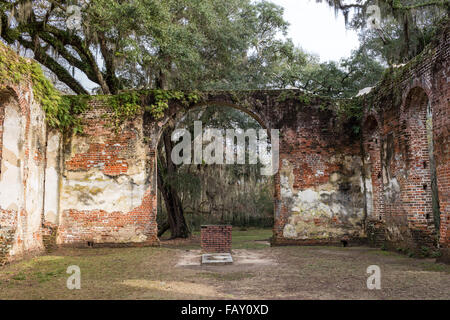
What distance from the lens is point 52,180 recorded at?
9.77 metres

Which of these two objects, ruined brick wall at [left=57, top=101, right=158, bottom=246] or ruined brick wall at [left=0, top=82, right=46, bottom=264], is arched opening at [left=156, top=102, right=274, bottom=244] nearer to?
ruined brick wall at [left=57, top=101, right=158, bottom=246]

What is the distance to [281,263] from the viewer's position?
7.56 meters

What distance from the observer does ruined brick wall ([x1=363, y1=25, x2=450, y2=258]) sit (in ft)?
23.0

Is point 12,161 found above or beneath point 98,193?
above

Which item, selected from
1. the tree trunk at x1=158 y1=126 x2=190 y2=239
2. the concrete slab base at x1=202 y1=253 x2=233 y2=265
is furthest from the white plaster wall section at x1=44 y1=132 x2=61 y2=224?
the tree trunk at x1=158 y1=126 x2=190 y2=239

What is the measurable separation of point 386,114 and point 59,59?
1173 centimetres

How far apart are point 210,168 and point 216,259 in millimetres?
8267

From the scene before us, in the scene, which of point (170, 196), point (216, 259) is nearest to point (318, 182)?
point (216, 259)

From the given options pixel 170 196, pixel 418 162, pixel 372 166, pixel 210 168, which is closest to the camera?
pixel 418 162

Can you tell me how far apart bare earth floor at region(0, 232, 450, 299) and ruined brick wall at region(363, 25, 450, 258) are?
2.59 ft

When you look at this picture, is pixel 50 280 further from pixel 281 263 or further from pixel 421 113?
pixel 421 113

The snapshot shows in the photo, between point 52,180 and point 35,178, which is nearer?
point 35,178

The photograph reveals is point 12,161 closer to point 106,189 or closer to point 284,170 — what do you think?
point 106,189

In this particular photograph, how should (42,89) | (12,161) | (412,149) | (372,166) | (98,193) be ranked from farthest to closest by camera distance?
(372,166) < (98,193) < (42,89) < (412,149) < (12,161)
